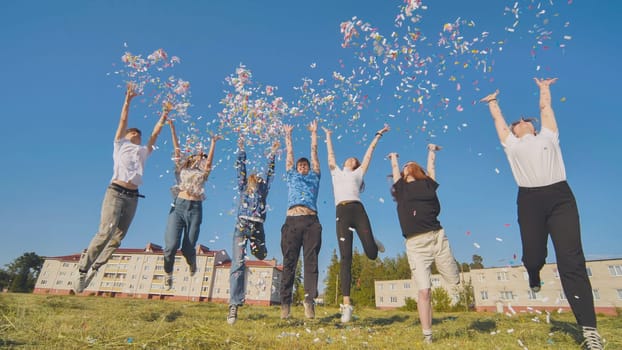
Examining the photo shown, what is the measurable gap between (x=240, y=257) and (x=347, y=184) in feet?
8.43

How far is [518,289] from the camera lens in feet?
151

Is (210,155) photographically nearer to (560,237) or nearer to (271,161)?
(271,161)

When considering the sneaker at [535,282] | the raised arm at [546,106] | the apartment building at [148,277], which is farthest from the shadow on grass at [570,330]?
the apartment building at [148,277]

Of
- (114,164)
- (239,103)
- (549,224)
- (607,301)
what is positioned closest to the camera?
(549,224)

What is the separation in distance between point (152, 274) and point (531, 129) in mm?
76203

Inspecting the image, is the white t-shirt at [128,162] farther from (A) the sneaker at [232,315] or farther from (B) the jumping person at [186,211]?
(A) the sneaker at [232,315]

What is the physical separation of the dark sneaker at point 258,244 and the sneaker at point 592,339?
209 inches

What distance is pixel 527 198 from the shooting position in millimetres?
4438

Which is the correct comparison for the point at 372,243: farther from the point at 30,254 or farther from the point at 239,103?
the point at 30,254

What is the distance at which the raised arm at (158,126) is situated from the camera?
263 inches

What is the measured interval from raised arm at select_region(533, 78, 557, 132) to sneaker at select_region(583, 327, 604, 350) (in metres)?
2.56

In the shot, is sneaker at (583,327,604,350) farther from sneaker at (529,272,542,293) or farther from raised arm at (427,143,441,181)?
raised arm at (427,143,441,181)

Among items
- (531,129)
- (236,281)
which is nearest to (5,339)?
(236,281)

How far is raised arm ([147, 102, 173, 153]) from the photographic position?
669 centimetres
